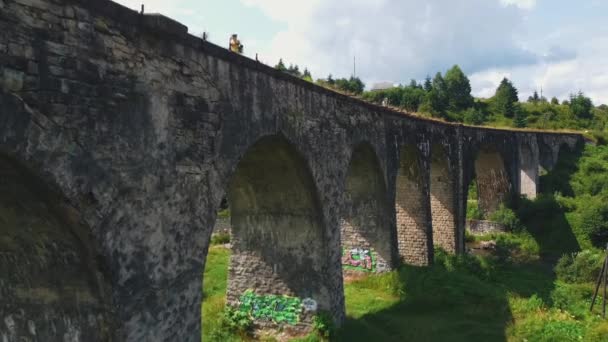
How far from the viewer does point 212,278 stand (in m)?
13.1

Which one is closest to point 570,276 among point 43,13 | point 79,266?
point 79,266

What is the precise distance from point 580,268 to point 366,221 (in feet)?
23.4

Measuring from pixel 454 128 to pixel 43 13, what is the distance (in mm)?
14892

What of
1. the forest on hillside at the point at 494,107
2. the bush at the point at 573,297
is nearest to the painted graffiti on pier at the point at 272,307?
the bush at the point at 573,297

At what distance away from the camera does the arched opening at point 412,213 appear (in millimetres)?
14508

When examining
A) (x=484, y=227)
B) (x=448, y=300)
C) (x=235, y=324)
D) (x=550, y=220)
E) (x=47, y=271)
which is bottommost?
(x=448, y=300)

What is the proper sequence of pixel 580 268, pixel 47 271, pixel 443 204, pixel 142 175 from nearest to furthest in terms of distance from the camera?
pixel 47 271 → pixel 142 175 → pixel 580 268 → pixel 443 204

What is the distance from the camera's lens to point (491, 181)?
79.4 ft

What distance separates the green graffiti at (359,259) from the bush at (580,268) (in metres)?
6.35

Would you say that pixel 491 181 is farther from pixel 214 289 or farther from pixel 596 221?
pixel 214 289

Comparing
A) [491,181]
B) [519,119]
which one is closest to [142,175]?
[491,181]

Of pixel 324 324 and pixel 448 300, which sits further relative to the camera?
pixel 448 300

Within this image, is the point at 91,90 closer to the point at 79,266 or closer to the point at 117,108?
the point at 117,108

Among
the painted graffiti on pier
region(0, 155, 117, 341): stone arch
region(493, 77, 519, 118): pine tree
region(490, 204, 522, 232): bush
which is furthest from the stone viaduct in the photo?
region(493, 77, 519, 118): pine tree
